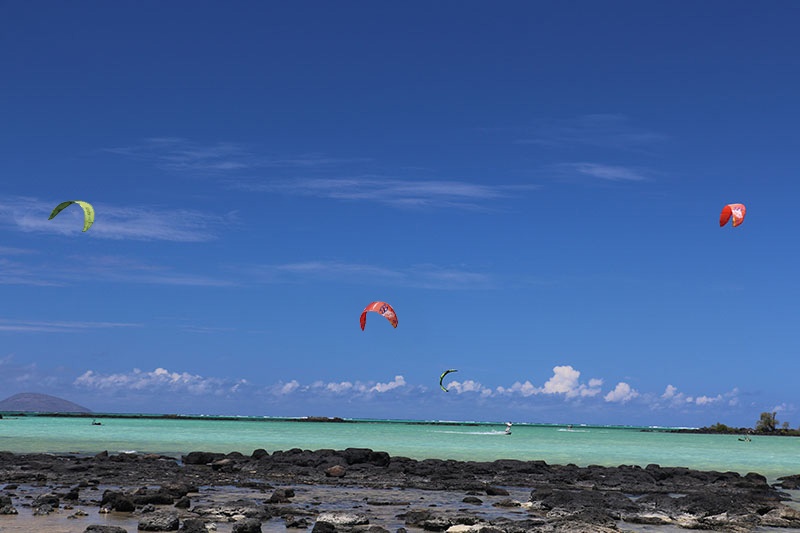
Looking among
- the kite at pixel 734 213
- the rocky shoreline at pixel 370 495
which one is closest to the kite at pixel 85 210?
the rocky shoreline at pixel 370 495

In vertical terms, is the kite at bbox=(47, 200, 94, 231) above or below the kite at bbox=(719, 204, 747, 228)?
below

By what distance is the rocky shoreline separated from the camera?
661 inches

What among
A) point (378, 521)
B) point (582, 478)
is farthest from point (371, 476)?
point (378, 521)

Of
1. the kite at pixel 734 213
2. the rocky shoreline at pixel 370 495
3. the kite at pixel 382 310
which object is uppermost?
the kite at pixel 734 213

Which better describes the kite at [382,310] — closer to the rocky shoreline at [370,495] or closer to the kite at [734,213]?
the rocky shoreline at [370,495]

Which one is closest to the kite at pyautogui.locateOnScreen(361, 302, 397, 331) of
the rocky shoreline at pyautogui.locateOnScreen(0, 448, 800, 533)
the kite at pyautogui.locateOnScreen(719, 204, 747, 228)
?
the rocky shoreline at pyautogui.locateOnScreen(0, 448, 800, 533)

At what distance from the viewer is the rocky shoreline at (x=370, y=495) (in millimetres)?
16797

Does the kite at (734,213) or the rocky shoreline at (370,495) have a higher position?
the kite at (734,213)

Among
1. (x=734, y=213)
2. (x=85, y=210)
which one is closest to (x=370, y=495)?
(x=85, y=210)

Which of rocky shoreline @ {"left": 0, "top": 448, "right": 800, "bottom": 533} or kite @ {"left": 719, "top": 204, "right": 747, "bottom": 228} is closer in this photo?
rocky shoreline @ {"left": 0, "top": 448, "right": 800, "bottom": 533}

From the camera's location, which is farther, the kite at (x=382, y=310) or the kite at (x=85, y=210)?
the kite at (x=382, y=310)

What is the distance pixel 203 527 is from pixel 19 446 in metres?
34.8

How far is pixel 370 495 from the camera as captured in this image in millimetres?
22953

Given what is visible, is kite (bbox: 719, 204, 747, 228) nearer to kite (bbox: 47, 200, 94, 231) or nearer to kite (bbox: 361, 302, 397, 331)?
kite (bbox: 361, 302, 397, 331)
